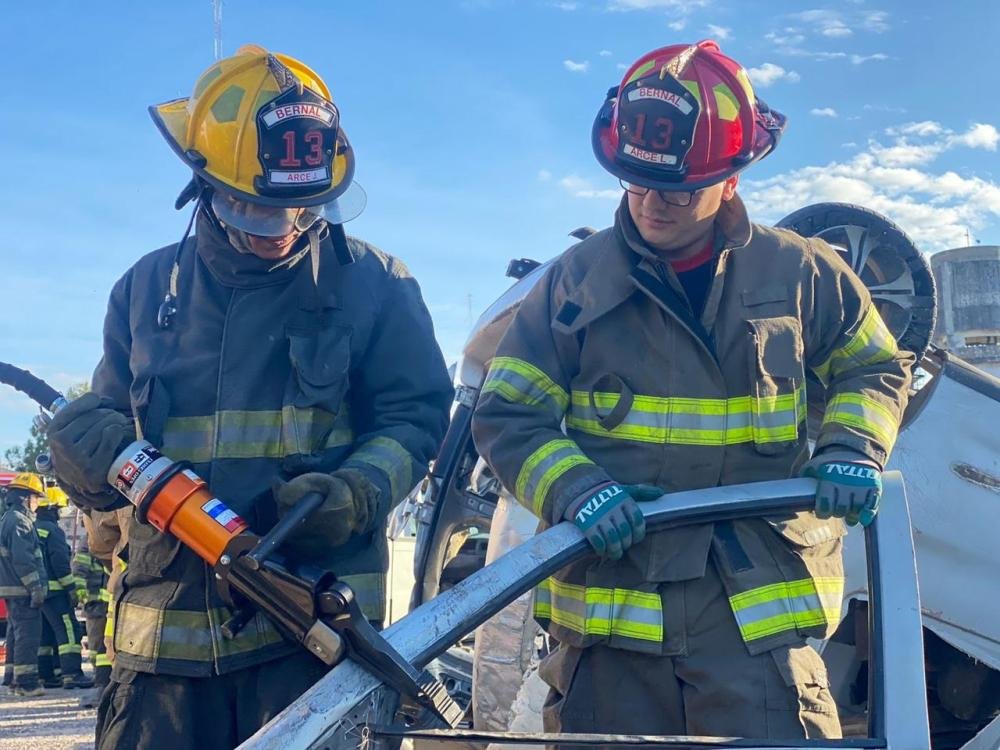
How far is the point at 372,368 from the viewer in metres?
2.52

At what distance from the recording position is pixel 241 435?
237 centimetres

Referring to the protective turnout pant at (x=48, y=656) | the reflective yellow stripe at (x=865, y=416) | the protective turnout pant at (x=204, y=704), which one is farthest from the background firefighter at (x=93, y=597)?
the reflective yellow stripe at (x=865, y=416)

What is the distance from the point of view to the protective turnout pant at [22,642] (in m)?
9.91

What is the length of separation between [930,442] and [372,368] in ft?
6.24

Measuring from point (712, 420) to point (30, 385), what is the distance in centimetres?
171

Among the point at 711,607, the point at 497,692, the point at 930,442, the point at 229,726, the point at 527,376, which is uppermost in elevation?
the point at 527,376

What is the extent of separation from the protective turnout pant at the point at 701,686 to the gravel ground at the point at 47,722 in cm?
571

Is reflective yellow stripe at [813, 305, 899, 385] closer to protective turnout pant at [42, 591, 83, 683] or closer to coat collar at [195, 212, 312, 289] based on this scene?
coat collar at [195, 212, 312, 289]

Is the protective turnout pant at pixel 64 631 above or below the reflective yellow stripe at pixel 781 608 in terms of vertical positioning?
below

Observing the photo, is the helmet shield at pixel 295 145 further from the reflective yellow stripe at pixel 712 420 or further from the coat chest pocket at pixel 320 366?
the reflective yellow stripe at pixel 712 420

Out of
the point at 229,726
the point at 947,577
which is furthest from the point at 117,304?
the point at 947,577

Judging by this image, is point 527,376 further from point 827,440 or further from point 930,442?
point 930,442

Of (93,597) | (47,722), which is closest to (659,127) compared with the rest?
(47,722)

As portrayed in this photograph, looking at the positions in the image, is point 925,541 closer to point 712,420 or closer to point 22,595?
point 712,420
